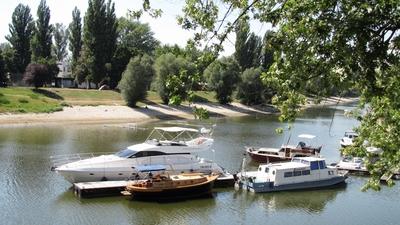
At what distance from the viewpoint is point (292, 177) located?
125 feet

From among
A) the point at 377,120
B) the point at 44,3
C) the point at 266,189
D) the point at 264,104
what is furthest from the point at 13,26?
the point at 377,120

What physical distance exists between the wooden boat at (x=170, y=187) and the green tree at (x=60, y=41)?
155026 millimetres

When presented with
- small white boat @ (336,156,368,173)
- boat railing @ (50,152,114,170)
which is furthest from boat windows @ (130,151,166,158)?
small white boat @ (336,156,368,173)

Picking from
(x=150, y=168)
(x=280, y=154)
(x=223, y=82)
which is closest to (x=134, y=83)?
(x=223, y=82)

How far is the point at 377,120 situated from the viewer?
14734mm

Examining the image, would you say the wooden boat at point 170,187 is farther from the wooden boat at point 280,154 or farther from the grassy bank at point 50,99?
the grassy bank at point 50,99

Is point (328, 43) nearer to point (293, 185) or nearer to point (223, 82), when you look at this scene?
point (293, 185)

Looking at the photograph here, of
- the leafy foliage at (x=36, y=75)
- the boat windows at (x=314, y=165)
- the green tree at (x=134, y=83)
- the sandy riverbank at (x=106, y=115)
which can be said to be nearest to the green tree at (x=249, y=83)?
the sandy riverbank at (x=106, y=115)

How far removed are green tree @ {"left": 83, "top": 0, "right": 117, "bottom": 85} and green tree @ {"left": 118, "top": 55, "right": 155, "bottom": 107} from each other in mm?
13331

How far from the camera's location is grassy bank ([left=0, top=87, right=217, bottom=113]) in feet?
270

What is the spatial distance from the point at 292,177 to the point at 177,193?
369 inches

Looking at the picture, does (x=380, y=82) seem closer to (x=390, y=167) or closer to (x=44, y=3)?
(x=390, y=167)

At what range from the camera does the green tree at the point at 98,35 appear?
10894cm

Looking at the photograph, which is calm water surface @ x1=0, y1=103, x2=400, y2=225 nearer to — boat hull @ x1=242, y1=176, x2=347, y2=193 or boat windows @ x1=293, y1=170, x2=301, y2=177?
boat hull @ x1=242, y1=176, x2=347, y2=193
